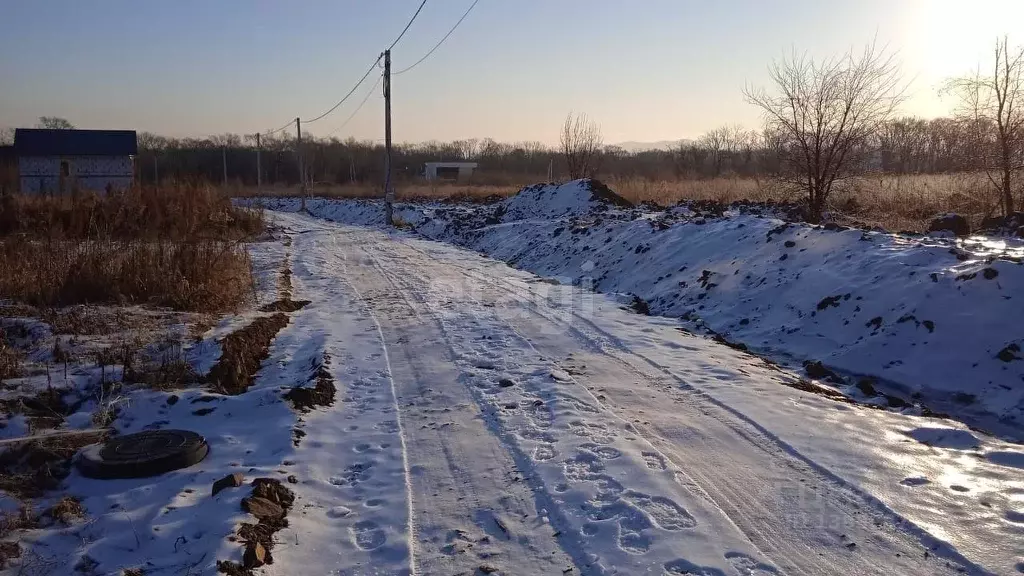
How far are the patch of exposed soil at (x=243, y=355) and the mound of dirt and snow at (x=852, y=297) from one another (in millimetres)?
5677

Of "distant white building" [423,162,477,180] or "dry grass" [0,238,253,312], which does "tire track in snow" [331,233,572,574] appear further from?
"distant white building" [423,162,477,180]

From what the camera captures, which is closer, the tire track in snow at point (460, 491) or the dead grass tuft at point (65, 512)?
the tire track in snow at point (460, 491)

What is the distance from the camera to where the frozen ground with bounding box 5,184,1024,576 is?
3680mm

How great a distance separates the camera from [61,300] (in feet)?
28.5

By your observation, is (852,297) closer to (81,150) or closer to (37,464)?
(37,464)

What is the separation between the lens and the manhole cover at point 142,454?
4426 millimetres

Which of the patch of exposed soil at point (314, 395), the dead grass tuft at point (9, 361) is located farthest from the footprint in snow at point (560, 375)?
the dead grass tuft at point (9, 361)

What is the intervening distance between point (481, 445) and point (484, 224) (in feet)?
67.6

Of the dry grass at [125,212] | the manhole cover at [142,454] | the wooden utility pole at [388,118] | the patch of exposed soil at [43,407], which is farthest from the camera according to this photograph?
the wooden utility pole at [388,118]

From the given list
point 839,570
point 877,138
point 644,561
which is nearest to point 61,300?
point 644,561

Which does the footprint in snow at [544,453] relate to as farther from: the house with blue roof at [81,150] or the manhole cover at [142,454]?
the house with blue roof at [81,150]

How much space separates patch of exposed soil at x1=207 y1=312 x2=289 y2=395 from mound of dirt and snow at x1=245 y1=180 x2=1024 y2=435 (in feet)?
18.6

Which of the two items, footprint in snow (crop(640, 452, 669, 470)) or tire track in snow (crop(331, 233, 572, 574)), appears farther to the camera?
footprint in snow (crop(640, 452, 669, 470))

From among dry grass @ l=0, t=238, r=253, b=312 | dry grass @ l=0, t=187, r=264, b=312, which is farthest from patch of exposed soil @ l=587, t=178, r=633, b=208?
dry grass @ l=0, t=238, r=253, b=312
